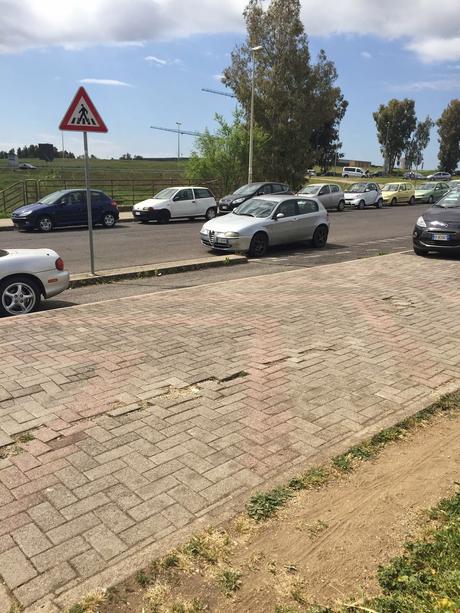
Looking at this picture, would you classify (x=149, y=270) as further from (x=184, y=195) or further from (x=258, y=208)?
(x=184, y=195)

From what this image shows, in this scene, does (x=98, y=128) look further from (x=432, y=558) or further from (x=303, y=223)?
(x=432, y=558)

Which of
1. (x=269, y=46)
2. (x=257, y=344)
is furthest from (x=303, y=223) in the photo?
(x=269, y=46)

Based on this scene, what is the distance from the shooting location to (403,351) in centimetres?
570

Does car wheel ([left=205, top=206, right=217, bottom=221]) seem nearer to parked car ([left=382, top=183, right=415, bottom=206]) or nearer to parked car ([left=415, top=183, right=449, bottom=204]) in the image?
parked car ([left=382, top=183, right=415, bottom=206])

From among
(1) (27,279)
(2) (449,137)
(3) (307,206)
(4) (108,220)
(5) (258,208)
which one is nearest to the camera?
(1) (27,279)

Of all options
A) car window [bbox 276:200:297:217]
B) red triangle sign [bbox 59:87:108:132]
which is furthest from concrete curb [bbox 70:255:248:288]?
red triangle sign [bbox 59:87:108:132]

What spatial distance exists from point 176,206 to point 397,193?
20624 mm

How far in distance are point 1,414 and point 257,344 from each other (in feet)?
9.06

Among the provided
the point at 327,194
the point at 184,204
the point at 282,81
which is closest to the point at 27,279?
the point at 184,204

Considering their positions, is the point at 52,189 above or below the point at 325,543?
above

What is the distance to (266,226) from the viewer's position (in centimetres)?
1327

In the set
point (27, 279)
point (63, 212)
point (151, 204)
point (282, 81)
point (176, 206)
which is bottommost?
point (27, 279)

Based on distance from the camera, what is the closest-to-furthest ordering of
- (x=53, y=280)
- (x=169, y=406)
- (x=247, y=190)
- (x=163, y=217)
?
(x=169, y=406) < (x=53, y=280) < (x=163, y=217) < (x=247, y=190)

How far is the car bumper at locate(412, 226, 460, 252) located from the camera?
12109mm
